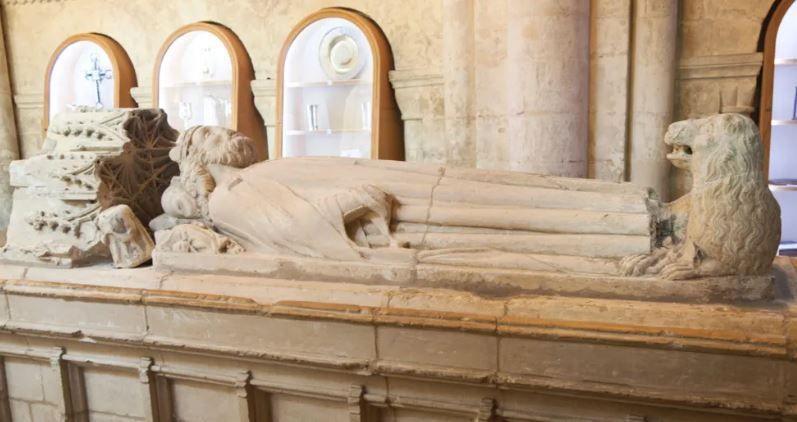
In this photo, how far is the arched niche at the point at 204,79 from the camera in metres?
5.65

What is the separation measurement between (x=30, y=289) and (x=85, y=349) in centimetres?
36

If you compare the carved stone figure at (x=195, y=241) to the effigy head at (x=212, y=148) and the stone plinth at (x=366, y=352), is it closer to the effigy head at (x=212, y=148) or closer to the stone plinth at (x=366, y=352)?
the stone plinth at (x=366, y=352)

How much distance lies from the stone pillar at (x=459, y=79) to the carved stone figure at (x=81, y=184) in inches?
92.9

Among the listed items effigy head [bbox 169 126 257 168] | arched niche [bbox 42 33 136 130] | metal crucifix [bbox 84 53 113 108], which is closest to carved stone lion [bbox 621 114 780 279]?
effigy head [bbox 169 126 257 168]

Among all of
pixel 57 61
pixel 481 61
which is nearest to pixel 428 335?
pixel 481 61

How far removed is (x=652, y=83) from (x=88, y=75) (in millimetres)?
5489

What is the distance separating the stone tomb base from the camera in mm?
2039

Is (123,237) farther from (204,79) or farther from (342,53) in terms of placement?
(204,79)

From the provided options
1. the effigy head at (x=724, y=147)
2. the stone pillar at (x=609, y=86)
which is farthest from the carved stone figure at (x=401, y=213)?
the stone pillar at (x=609, y=86)

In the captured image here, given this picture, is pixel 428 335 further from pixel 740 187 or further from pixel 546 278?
pixel 740 187

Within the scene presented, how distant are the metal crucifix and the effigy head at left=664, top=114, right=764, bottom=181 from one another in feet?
19.3

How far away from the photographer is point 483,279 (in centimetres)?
225

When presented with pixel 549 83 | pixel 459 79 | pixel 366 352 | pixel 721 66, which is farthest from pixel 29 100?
pixel 721 66

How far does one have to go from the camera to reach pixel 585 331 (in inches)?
76.4
